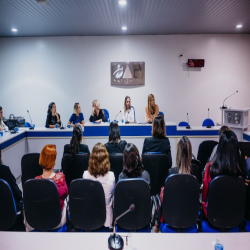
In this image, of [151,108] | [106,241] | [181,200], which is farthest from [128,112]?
[106,241]

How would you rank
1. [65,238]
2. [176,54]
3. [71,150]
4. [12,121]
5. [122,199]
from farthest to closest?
[176,54], [12,121], [71,150], [122,199], [65,238]

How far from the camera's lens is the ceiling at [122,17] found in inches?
185

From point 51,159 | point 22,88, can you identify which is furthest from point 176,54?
point 51,159

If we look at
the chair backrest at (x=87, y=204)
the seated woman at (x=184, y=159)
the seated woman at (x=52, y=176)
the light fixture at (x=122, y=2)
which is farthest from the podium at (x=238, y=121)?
the seated woman at (x=52, y=176)

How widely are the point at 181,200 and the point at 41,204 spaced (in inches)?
52.6

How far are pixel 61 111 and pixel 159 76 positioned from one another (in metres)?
3.42

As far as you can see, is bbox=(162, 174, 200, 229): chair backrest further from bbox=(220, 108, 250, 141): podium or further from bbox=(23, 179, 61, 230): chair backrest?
bbox=(220, 108, 250, 141): podium

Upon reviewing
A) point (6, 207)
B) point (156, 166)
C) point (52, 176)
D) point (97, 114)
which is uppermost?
point (97, 114)

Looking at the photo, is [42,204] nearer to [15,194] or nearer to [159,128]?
[15,194]

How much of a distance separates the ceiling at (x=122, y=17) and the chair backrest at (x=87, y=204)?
373 centimetres

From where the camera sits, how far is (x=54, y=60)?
25.0 feet

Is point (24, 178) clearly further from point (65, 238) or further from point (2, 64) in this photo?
point (2, 64)

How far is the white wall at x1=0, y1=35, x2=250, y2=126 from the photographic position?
754 centimetres

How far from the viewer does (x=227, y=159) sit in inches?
93.1
